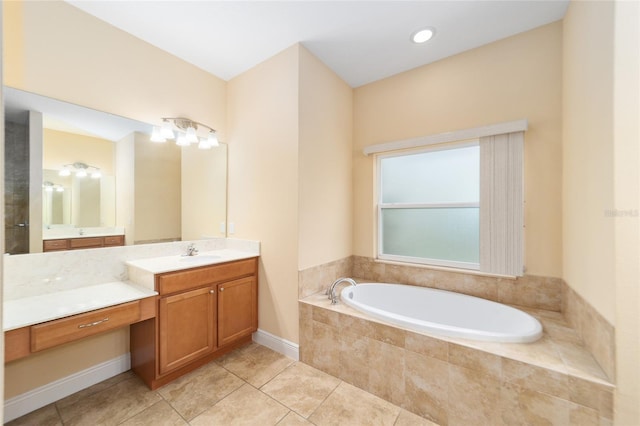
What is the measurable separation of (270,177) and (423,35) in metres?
1.76

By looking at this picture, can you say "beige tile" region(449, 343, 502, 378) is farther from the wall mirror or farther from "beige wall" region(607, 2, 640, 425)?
the wall mirror

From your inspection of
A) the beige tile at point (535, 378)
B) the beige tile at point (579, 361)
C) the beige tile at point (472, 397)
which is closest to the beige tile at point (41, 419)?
the beige tile at point (472, 397)

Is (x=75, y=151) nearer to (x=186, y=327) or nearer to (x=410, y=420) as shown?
(x=186, y=327)

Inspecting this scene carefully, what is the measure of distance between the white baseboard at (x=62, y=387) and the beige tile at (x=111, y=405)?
0.43ft

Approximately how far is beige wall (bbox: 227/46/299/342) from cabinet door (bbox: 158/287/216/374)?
0.51m

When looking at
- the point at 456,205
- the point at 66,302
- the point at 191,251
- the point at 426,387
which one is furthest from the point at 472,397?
the point at 66,302

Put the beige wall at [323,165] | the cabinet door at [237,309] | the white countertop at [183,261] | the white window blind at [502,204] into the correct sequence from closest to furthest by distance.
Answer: the white countertop at [183,261] < the white window blind at [502,204] < the cabinet door at [237,309] < the beige wall at [323,165]

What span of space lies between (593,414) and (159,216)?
3083 mm

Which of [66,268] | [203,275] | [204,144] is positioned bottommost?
[203,275]

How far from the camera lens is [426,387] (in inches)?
62.3

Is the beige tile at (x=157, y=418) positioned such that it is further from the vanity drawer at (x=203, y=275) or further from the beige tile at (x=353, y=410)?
the beige tile at (x=353, y=410)

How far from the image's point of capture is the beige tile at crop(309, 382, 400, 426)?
5.13 ft

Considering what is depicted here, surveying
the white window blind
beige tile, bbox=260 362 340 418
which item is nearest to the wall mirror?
beige tile, bbox=260 362 340 418

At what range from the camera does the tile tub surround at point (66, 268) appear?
62.9 inches
